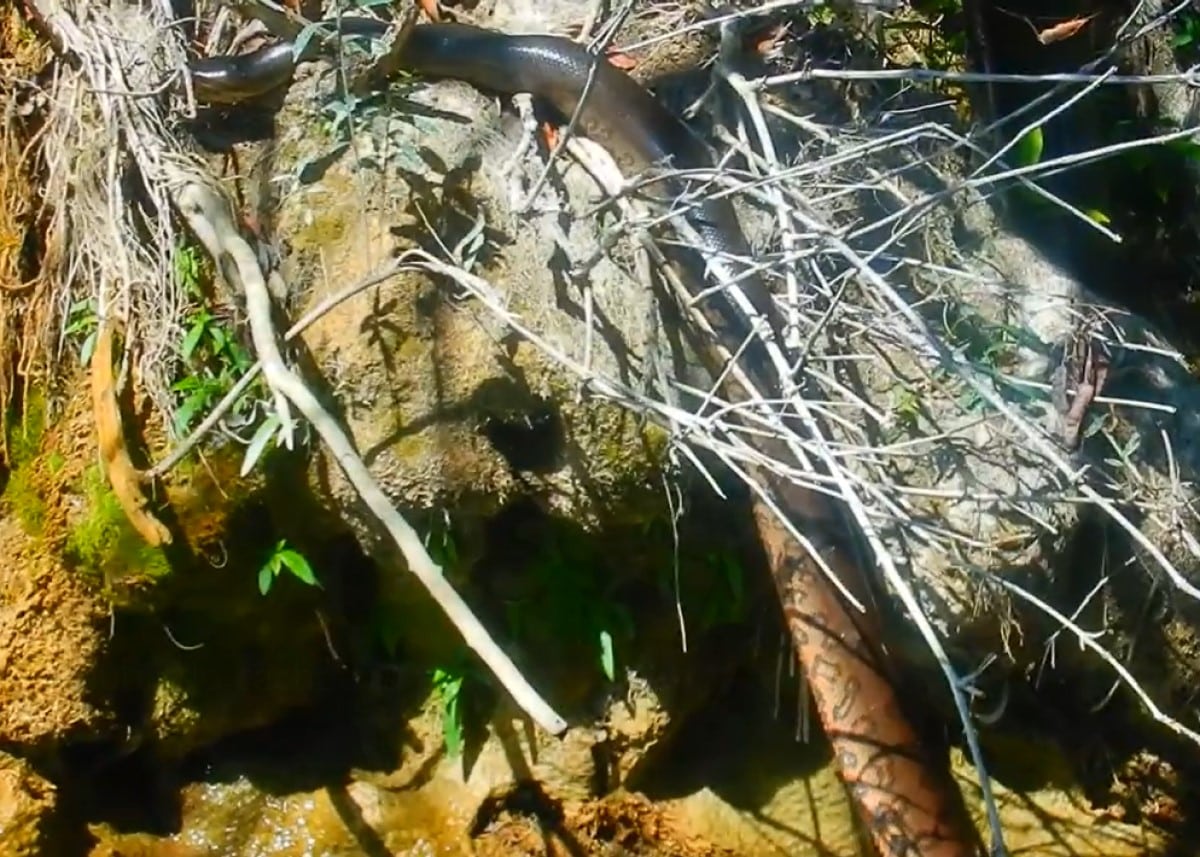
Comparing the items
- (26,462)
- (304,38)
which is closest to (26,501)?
(26,462)

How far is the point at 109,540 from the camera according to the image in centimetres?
374

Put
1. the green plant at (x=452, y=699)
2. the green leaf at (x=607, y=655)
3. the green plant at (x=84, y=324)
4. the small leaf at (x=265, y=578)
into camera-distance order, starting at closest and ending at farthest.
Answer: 1. the small leaf at (x=265, y=578)
2. the green plant at (x=84, y=324)
3. the green leaf at (x=607, y=655)
4. the green plant at (x=452, y=699)

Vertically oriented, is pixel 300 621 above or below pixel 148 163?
below

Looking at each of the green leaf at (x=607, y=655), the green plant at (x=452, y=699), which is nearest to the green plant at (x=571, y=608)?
the green leaf at (x=607, y=655)

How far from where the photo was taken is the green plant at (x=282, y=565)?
12.1 feet

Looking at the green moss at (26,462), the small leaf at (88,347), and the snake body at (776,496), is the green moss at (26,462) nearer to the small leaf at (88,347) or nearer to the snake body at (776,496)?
the small leaf at (88,347)

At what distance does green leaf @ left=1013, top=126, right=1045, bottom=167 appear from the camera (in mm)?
3760

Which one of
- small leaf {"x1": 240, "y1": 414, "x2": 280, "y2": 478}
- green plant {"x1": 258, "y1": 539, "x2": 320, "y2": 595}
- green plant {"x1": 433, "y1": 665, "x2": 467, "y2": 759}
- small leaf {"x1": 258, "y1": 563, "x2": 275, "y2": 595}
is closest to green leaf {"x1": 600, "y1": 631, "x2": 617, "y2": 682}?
green plant {"x1": 433, "y1": 665, "x2": 467, "y2": 759}

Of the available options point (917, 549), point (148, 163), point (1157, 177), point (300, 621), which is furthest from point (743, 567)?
point (148, 163)

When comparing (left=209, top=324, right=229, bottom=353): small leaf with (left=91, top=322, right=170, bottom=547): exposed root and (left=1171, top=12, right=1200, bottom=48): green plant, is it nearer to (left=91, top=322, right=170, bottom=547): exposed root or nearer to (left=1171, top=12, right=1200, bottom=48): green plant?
(left=91, top=322, right=170, bottom=547): exposed root

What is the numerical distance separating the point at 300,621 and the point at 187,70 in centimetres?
153

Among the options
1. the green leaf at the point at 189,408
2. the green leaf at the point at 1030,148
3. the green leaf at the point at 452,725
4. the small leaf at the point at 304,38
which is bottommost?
the green leaf at the point at 452,725

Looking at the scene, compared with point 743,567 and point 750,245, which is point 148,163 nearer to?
point 750,245

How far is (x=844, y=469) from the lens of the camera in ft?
10.5
